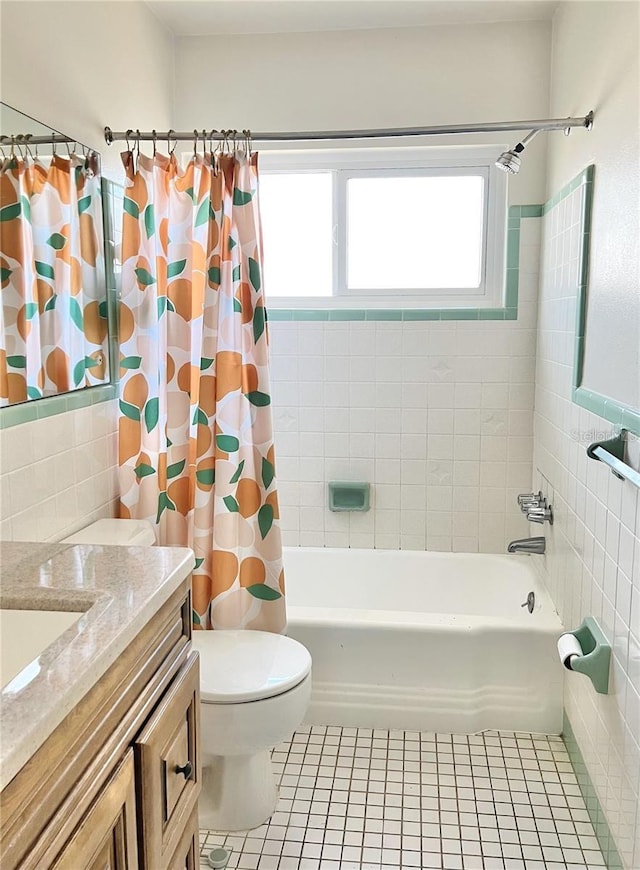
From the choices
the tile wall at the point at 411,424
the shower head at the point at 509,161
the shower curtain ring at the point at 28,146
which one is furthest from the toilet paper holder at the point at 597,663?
the shower curtain ring at the point at 28,146

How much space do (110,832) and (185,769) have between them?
35 centimetres

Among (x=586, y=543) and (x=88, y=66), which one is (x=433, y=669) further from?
(x=88, y=66)

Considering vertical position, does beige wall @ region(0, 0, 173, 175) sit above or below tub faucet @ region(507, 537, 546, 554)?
above

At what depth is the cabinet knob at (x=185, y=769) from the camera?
1404 millimetres

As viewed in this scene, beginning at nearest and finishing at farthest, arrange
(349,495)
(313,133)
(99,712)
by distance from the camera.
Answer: (99,712), (313,133), (349,495)

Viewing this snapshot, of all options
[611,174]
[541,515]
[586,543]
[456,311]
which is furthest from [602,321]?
[456,311]

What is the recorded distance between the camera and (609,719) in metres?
1.95

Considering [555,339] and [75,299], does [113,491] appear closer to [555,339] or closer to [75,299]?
[75,299]

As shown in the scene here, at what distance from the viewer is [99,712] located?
1072mm

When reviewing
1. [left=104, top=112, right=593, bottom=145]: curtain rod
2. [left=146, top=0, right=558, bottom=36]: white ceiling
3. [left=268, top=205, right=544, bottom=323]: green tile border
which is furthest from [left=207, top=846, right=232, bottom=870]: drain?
[left=146, top=0, right=558, bottom=36]: white ceiling

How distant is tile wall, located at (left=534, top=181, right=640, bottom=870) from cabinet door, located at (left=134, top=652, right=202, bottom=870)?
1016mm

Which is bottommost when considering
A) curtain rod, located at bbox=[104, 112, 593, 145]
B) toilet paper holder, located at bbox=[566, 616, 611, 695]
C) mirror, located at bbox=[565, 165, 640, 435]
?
toilet paper holder, located at bbox=[566, 616, 611, 695]

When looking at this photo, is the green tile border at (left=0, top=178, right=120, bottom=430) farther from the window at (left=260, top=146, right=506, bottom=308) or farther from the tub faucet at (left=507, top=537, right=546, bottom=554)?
the tub faucet at (left=507, top=537, right=546, bottom=554)

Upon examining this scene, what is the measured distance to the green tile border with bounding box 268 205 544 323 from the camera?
119 inches
